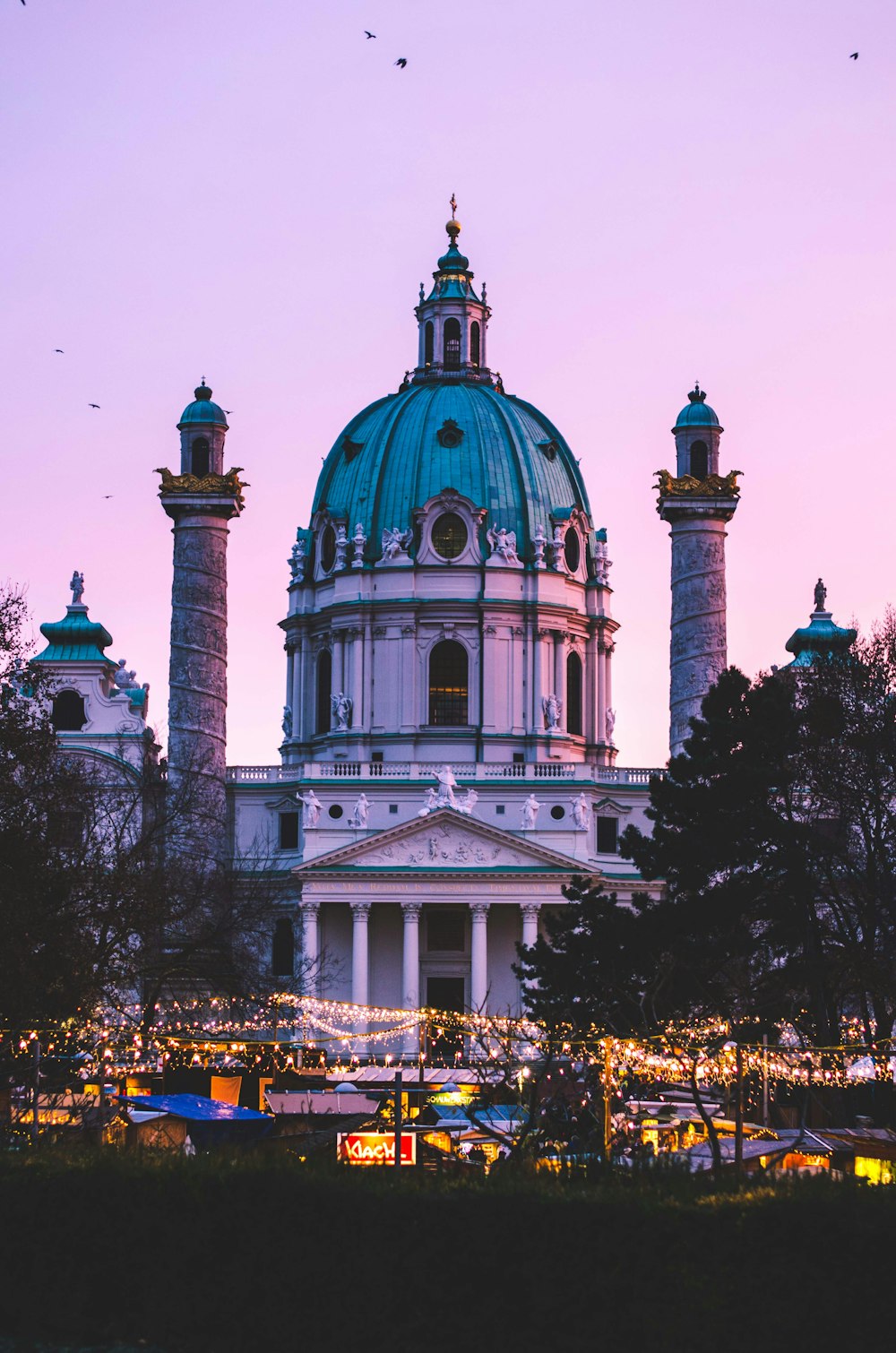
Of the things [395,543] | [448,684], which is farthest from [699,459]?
[448,684]

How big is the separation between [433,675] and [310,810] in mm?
11974

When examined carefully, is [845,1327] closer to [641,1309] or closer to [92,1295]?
[641,1309]

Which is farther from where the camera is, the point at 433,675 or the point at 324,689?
the point at 324,689

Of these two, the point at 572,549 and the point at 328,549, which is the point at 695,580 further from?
the point at 328,549

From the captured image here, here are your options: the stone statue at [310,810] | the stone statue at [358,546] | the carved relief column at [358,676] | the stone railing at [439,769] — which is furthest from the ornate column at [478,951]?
the stone statue at [358,546]

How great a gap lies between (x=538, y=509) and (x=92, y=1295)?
79403 millimetres

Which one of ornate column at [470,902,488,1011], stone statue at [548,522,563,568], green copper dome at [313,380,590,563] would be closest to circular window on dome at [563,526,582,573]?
green copper dome at [313,380,590,563]

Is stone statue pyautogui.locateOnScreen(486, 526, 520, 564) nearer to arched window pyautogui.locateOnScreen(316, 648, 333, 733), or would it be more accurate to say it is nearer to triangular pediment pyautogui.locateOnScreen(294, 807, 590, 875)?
arched window pyautogui.locateOnScreen(316, 648, 333, 733)

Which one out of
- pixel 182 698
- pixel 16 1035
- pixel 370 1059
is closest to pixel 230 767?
pixel 182 698

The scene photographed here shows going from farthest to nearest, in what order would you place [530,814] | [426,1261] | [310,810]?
[530,814]
[310,810]
[426,1261]

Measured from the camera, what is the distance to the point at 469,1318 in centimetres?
1967

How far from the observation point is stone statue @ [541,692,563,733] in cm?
9550

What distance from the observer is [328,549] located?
329 ft

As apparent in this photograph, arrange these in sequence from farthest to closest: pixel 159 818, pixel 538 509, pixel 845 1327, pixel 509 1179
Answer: pixel 538 509
pixel 159 818
pixel 509 1179
pixel 845 1327
